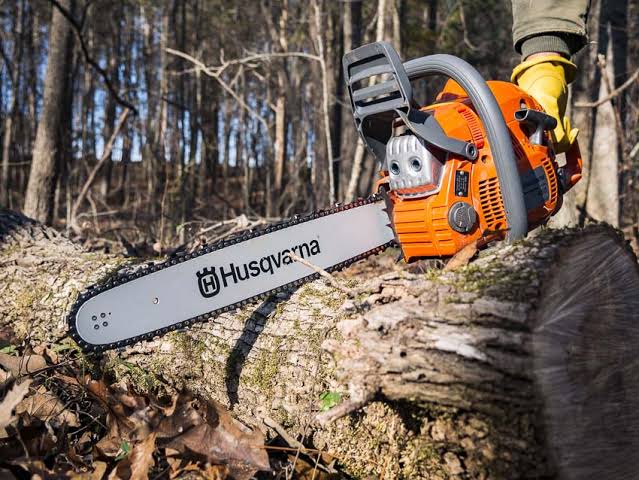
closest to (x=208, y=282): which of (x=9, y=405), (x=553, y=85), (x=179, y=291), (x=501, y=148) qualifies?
(x=179, y=291)

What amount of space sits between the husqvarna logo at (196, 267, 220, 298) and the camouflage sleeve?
4.95 ft

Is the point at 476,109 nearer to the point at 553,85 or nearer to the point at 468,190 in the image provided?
the point at 468,190

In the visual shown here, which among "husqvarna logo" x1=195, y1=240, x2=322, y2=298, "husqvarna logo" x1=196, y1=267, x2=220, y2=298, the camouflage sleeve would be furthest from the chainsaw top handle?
"husqvarna logo" x1=196, y1=267, x2=220, y2=298

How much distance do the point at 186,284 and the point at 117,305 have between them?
0.77 feet

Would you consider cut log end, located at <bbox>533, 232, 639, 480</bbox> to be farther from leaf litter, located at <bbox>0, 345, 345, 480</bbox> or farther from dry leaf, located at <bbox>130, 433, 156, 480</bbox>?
dry leaf, located at <bbox>130, 433, 156, 480</bbox>

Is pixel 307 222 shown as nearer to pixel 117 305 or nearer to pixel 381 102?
pixel 381 102

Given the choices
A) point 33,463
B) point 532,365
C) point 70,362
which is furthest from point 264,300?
point 532,365

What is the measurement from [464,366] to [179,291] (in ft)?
3.33

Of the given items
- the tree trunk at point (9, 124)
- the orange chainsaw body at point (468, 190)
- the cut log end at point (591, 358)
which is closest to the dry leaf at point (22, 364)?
the orange chainsaw body at point (468, 190)

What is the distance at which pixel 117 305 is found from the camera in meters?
1.75

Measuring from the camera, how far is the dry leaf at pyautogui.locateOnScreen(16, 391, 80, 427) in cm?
162

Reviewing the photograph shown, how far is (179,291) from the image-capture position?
5.89 feet

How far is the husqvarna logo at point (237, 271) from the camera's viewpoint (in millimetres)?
1812

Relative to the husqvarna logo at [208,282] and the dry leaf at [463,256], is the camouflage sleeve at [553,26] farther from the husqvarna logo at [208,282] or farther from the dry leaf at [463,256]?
the husqvarna logo at [208,282]
